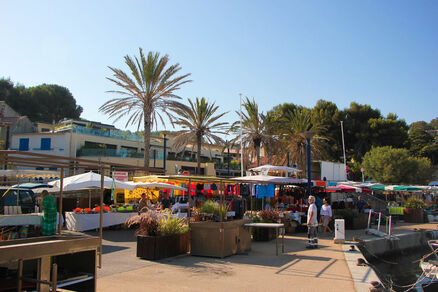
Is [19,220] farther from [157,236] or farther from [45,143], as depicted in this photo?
[45,143]

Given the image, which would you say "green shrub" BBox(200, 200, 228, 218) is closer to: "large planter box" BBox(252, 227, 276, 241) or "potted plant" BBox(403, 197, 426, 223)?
"large planter box" BBox(252, 227, 276, 241)

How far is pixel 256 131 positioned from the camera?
2997 cm

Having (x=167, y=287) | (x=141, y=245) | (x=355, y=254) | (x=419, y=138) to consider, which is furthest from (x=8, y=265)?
(x=419, y=138)

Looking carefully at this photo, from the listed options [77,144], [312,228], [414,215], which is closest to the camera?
[312,228]

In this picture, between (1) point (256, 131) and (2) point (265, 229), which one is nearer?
(2) point (265, 229)

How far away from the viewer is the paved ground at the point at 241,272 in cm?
695

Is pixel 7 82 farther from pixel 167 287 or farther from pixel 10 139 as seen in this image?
pixel 167 287

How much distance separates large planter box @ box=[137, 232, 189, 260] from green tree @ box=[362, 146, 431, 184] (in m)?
40.4

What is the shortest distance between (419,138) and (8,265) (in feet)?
235

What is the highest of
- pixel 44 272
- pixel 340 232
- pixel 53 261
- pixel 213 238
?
pixel 44 272

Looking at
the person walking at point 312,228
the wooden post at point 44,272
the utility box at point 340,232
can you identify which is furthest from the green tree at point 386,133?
the wooden post at point 44,272

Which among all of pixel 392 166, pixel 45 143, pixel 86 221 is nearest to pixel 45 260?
pixel 86 221

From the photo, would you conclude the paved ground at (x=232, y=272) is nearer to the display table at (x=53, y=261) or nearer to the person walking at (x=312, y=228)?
the person walking at (x=312, y=228)

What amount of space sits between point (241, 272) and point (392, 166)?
41.6 m
